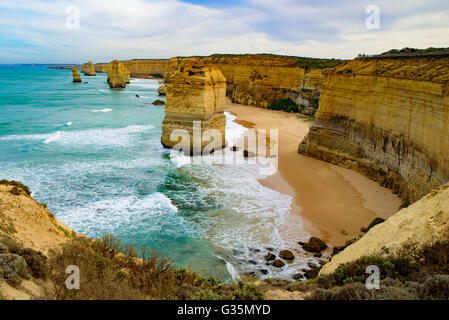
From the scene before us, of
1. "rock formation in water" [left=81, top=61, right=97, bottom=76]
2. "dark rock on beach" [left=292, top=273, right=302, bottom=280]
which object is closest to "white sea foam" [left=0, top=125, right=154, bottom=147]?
"dark rock on beach" [left=292, top=273, right=302, bottom=280]

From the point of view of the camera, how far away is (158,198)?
14.0 metres

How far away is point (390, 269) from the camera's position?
5.45 meters

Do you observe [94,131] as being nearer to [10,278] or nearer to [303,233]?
[303,233]

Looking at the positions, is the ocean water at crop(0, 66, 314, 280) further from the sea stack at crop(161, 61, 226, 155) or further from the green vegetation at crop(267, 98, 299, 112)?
the green vegetation at crop(267, 98, 299, 112)

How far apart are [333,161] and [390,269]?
573 inches

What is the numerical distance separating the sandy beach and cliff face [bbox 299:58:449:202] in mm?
798

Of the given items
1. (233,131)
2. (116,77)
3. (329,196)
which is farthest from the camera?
(116,77)

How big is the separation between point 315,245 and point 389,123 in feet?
26.9

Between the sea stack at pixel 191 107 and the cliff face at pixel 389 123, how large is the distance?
6.91 metres

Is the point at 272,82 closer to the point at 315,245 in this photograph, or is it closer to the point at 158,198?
the point at 158,198

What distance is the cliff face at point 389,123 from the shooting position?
1138cm

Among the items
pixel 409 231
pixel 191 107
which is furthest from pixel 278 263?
pixel 191 107

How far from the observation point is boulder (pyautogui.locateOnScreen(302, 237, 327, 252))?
10.2m
